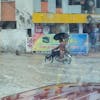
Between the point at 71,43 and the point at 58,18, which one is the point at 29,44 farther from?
the point at 58,18

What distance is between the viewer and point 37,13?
38281mm

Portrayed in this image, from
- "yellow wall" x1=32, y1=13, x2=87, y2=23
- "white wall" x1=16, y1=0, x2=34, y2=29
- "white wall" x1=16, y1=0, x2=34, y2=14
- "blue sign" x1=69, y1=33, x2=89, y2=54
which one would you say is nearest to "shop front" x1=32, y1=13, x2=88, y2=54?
"yellow wall" x1=32, y1=13, x2=87, y2=23

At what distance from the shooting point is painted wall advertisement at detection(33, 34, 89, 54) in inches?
1184

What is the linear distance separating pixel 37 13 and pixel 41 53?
26.2ft

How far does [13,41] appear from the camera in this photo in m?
33.6

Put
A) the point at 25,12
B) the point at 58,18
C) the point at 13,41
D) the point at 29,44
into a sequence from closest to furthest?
1. the point at 29,44
2. the point at 13,41
3. the point at 58,18
4. the point at 25,12

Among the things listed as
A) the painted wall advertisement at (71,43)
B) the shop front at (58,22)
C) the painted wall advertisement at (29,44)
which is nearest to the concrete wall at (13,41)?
the painted wall advertisement at (29,44)

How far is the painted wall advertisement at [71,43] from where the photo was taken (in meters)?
30.1

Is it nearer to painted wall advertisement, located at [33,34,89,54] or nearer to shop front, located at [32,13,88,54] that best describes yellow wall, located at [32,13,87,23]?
shop front, located at [32,13,88,54]

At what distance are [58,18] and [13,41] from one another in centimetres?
578

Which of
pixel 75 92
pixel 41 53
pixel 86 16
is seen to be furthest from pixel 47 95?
pixel 86 16

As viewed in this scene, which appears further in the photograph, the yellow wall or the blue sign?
the yellow wall

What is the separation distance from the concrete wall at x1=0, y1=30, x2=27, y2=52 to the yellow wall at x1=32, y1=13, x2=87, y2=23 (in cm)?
436

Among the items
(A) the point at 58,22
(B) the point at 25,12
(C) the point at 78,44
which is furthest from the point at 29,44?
(B) the point at 25,12
